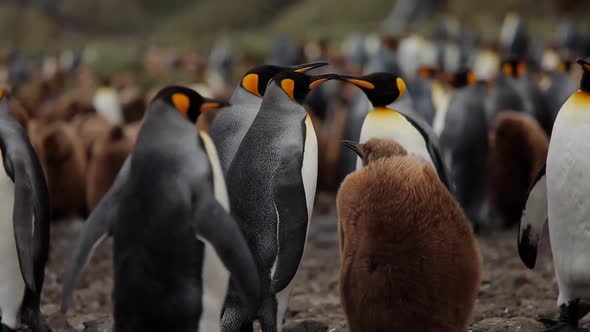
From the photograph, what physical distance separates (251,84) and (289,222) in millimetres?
1205

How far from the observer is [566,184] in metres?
4.11

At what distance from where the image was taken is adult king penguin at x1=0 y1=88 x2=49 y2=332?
13.5 ft

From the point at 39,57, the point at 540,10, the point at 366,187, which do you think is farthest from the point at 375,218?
the point at 540,10

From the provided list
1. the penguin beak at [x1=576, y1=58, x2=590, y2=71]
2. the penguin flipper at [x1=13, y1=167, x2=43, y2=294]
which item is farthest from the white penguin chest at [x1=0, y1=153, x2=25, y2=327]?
the penguin beak at [x1=576, y1=58, x2=590, y2=71]

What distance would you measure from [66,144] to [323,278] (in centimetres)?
312

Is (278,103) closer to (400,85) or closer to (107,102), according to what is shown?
(400,85)

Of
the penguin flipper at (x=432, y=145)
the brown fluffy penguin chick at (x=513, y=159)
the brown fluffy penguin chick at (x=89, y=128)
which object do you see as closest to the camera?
the penguin flipper at (x=432, y=145)

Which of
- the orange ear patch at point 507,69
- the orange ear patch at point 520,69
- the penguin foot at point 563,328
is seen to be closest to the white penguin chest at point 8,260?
the penguin foot at point 563,328

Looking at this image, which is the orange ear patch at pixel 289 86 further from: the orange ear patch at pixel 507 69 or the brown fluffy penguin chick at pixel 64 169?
the orange ear patch at pixel 507 69

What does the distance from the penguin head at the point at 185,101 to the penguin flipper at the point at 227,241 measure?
16.3 inches

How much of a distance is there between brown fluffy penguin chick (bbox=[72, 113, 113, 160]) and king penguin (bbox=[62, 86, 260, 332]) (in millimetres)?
5983

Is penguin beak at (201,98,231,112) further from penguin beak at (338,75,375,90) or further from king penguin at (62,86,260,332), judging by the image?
penguin beak at (338,75,375,90)

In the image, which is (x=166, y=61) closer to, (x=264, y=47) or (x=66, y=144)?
(x=264, y=47)

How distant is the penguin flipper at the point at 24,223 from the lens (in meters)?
4.06
